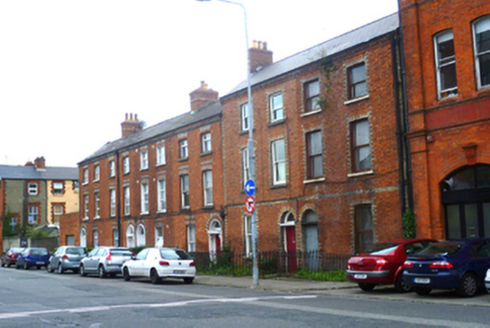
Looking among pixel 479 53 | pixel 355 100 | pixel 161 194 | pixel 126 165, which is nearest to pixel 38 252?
pixel 126 165

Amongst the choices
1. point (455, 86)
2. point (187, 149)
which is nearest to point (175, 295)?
point (455, 86)

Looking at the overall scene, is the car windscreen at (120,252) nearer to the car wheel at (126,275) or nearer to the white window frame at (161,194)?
the car wheel at (126,275)

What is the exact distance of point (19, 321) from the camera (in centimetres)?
1110

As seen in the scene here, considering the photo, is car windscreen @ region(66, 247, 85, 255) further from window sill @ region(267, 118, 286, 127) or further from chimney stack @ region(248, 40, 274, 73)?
chimney stack @ region(248, 40, 274, 73)

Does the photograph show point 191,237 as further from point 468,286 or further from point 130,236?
point 468,286

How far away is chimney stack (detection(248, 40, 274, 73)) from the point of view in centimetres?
3200

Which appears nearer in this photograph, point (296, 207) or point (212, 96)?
point (296, 207)

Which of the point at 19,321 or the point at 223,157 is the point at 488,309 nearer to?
the point at 19,321

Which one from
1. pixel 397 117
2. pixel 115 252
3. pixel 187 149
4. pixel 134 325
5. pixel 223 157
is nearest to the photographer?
pixel 134 325

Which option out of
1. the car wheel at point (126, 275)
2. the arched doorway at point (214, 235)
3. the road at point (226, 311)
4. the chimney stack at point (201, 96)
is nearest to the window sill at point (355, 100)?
the road at point (226, 311)

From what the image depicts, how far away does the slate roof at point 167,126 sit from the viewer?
113ft

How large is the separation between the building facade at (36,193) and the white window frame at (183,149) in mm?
38918

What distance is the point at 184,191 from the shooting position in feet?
113

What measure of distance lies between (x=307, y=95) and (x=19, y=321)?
17.2 metres
